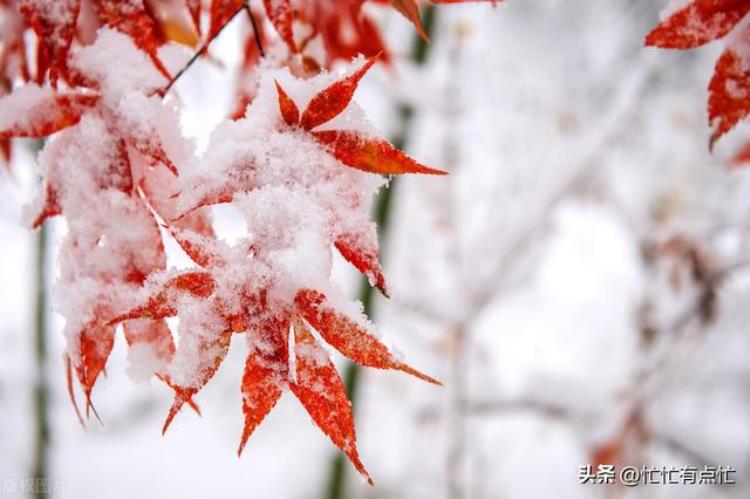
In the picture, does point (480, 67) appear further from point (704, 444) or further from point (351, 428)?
point (351, 428)

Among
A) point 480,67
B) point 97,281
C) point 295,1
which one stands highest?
point 480,67

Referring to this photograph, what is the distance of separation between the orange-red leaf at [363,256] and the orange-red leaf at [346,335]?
0.03 meters

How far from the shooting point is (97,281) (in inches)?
16.0

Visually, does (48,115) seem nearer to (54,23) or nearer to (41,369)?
(54,23)

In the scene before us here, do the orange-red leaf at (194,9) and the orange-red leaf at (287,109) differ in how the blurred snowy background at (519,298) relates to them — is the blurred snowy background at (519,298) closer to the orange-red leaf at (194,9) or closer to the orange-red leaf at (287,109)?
the orange-red leaf at (194,9)

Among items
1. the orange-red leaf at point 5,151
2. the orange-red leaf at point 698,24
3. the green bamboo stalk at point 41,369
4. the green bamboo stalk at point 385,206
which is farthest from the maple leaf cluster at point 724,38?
the green bamboo stalk at point 41,369

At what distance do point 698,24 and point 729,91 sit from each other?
0.06 meters

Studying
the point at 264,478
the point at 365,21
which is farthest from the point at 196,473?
the point at 365,21

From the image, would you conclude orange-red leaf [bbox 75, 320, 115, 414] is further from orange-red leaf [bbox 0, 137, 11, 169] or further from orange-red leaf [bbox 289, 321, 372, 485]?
orange-red leaf [bbox 0, 137, 11, 169]

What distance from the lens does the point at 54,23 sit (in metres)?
0.43

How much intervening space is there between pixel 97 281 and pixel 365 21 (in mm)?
419

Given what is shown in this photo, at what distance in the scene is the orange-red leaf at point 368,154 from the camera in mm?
338
